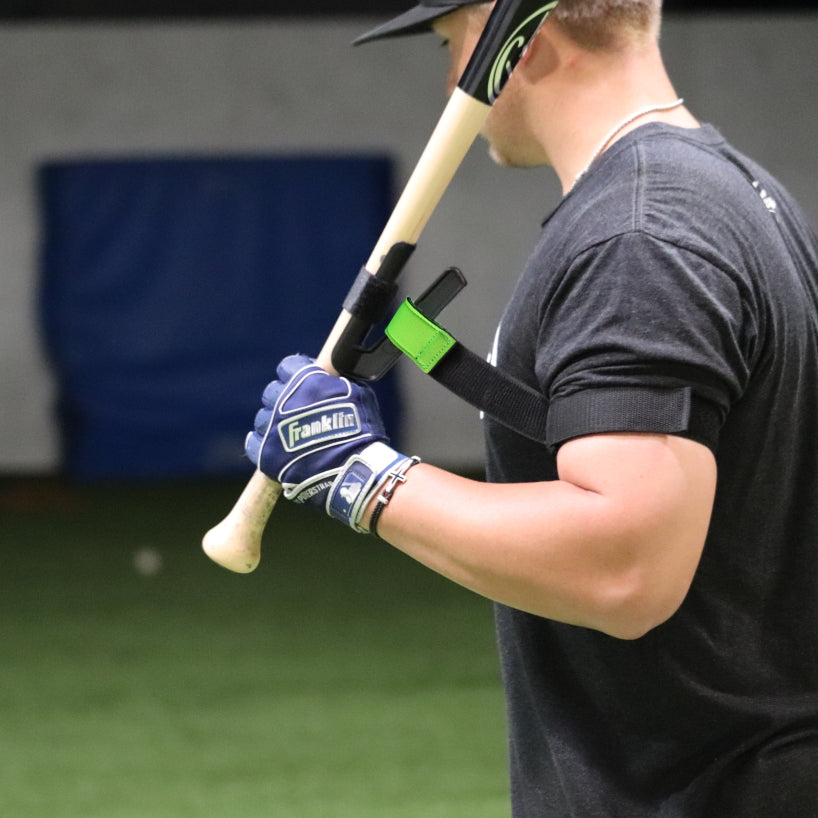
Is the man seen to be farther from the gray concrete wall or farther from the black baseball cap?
the gray concrete wall

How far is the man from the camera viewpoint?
51.5 inches

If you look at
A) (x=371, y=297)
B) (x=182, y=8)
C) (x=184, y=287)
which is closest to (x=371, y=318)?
(x=371, y=297)

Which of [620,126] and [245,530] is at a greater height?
[620,126]

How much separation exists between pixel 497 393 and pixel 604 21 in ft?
1.52

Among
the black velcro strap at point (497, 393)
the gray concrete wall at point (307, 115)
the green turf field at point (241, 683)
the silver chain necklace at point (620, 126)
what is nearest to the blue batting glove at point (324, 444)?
the black velcro strap at point (497, 393)

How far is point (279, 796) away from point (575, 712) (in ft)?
7.99

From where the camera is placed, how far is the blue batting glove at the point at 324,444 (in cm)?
150

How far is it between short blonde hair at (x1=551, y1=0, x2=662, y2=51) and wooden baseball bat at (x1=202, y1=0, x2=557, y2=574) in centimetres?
3

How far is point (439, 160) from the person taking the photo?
5.64 feet

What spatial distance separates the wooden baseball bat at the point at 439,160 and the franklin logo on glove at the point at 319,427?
6.0 inches

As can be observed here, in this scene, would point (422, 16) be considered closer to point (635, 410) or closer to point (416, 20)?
point (416, 20)

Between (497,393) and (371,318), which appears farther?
(371,318)

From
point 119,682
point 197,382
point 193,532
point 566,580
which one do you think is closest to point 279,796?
point 119,682

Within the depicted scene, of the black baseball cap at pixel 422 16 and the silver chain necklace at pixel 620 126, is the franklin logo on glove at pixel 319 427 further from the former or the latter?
the black baseball cap at pixel 422 16
